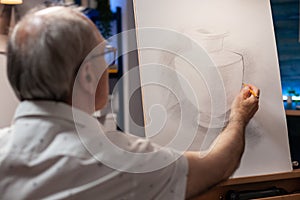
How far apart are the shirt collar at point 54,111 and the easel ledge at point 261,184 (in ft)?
2.42

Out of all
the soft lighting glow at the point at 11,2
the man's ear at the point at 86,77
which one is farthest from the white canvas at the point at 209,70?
the man's ear at the point at 86,77

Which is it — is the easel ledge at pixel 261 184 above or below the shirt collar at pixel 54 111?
below

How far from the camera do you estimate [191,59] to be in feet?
4.61

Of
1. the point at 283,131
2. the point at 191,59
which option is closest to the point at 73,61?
the point at 191,59

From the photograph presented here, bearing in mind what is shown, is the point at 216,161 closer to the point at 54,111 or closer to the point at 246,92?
the point at 54,111

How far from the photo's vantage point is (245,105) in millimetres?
1284

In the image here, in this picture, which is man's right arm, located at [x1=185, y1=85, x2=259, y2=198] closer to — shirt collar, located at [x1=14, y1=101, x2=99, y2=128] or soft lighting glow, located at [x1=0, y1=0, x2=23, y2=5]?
shirt collar, located at [x1=14, y1=101, x2=99, y2=128]

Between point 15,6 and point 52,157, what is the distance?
0.82m

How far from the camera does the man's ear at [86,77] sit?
82cm

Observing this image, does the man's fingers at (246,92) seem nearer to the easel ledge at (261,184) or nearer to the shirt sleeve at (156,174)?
the easel ledge at (261,184)

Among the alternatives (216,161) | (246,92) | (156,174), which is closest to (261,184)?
(246,92)

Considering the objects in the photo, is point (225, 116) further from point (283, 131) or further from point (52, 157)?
point (52, 157)

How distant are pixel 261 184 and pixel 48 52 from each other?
106cm

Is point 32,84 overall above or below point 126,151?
above
